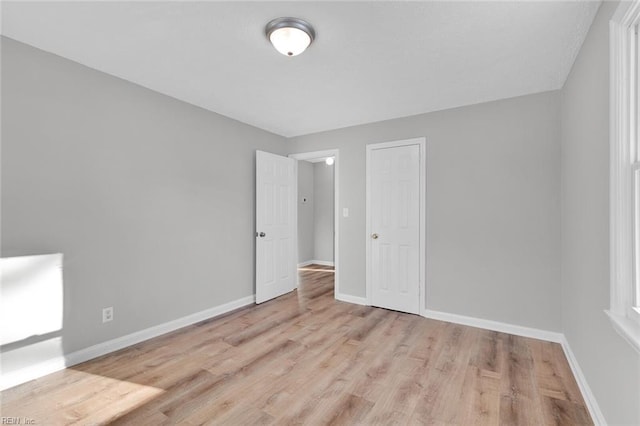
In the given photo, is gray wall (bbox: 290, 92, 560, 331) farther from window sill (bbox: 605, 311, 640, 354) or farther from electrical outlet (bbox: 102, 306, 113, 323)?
electrical outlet (bbox: 102, 306, 113, 323)

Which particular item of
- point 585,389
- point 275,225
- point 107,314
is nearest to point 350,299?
point 275,225

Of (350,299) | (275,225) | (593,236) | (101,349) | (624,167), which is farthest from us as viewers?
(275,225)

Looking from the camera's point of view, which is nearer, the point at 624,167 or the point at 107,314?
the point at 624,167

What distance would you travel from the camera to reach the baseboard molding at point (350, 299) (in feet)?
13.0

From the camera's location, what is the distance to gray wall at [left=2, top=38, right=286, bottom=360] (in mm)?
2146

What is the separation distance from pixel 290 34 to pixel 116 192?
206cm

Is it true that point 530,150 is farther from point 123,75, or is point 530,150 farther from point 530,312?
point 123,75

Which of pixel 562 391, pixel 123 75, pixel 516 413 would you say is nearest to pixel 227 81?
pixel 123 75

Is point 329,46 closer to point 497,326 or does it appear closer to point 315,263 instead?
point 497,326

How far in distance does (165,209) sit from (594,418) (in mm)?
3724

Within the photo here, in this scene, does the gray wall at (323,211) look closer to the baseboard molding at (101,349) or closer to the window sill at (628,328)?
the baseboard molding at (101,349)

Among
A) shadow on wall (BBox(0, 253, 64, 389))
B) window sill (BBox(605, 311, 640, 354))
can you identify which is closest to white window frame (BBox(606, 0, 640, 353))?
window sill (BBox(605, 311, 640, 354))

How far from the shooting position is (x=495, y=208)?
3.10m

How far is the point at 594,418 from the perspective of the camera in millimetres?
1741
